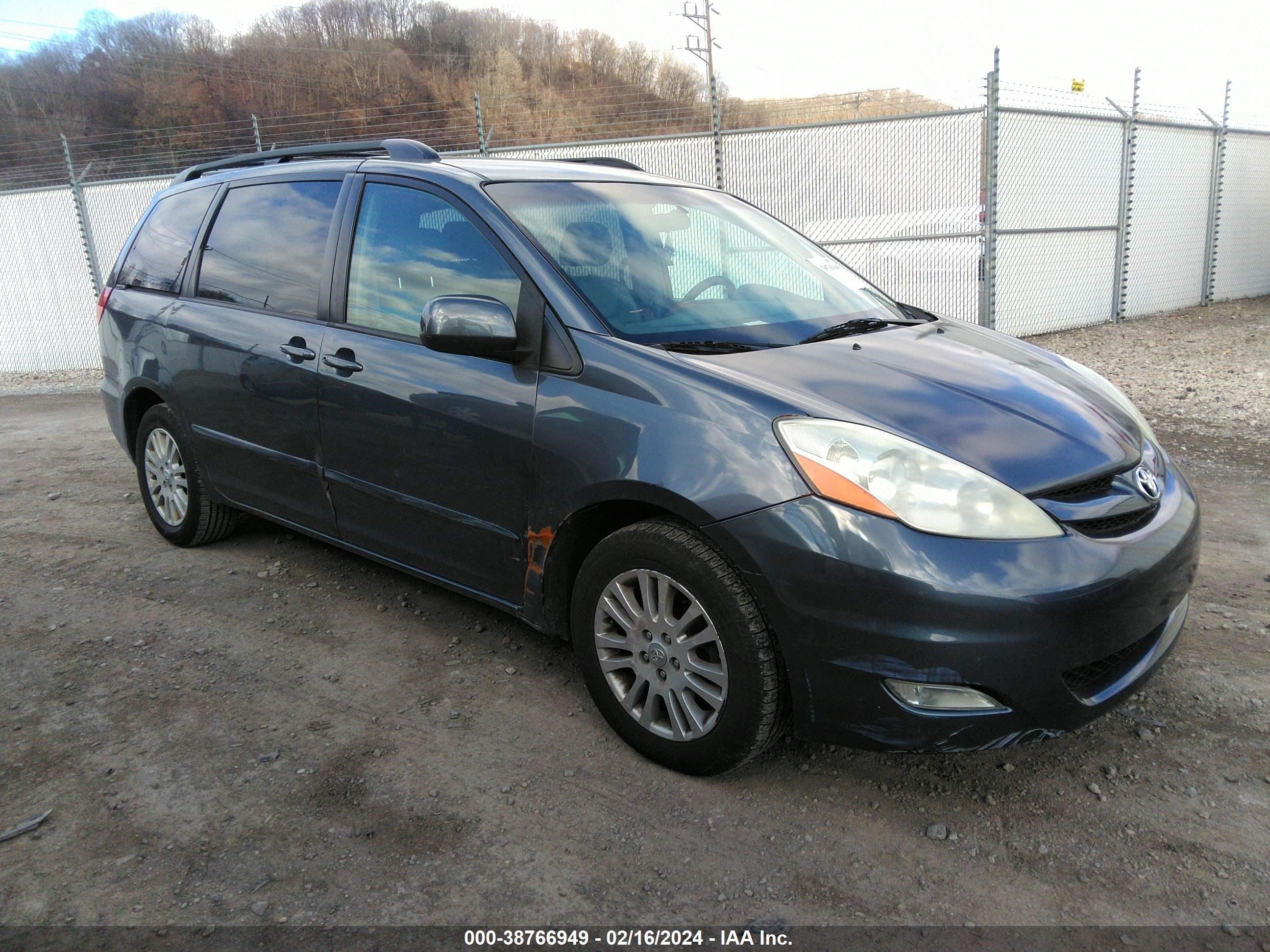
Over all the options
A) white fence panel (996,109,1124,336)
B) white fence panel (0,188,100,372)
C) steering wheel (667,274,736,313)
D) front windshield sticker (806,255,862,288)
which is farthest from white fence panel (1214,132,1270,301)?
white fence panel (0,188,100,372)

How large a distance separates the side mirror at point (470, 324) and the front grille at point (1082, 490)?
62.1 inches

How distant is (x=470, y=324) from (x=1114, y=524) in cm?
188

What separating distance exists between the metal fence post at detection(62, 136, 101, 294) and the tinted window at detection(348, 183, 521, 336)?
10.3 m

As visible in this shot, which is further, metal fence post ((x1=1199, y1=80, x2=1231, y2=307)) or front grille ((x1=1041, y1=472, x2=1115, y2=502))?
metal fence post ((x1=1199, y1=80, x2=1231, y2=307))

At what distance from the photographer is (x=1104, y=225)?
1105cm

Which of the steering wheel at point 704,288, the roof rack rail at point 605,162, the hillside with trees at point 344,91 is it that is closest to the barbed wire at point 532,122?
the hillside with trees at point 344,91

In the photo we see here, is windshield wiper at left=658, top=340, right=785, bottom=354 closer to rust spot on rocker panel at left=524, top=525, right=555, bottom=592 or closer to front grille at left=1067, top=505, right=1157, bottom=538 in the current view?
rust spot on rocker panel at left=524, top=525, right=555, bottom=592

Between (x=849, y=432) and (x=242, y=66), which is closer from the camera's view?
(x=849, y=432)

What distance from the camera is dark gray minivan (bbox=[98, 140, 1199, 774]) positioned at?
7.29ft

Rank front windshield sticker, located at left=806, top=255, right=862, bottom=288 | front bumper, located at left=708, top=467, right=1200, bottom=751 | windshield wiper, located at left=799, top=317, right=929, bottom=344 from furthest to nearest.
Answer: front windshield sticker, located at left=806, top=255, right=862, bottom=288 < windshield wiper, located at left=799, top=317, right=929, bottom=344 < front bumper, located at left=708, top=467, right=1200, bottom=751

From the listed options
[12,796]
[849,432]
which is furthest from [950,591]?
[12,796]

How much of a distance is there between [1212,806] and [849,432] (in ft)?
4.61

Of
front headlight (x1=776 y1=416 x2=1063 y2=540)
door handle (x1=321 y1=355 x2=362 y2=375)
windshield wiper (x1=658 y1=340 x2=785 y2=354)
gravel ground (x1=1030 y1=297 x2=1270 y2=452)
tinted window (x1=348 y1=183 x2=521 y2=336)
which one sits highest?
tinted window (x1=348 y1=183 x2=521 y2=336)

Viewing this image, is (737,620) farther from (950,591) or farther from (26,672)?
(26,672)
